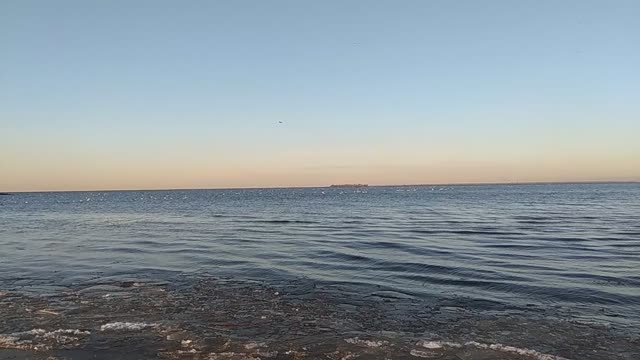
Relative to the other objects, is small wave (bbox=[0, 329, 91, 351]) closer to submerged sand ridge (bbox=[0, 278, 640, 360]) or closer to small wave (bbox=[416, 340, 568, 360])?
submerged sand ridge (bbox=[0, 278, 640, 360])

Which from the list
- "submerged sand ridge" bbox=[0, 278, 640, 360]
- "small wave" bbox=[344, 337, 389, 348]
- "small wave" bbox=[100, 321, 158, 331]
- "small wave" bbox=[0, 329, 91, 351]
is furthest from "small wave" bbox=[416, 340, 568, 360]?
"small wave" bbox=[0, 329, 91, 351]

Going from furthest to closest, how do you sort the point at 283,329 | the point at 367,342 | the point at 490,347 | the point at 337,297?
the point at 337,297 < the point at 283,329 < the point at 367,342 < the point at 490,347

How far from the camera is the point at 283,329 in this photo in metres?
10.5

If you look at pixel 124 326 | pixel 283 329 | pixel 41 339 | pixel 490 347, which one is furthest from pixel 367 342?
pixel 41 339

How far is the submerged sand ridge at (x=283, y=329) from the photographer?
9016 millimetres

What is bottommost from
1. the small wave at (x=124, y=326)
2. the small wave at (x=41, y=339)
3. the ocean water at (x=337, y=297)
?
the ocean water at (x=337, y=297)

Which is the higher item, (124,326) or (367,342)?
(124,326)

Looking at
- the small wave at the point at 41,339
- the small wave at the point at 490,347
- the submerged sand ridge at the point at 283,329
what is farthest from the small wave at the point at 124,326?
the small wave at the point at 490,347

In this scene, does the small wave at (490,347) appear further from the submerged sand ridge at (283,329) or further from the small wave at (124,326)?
the small wave at (124,326)

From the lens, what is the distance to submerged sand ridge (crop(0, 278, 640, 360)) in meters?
9.02

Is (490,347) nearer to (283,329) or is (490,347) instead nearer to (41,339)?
(283,329)

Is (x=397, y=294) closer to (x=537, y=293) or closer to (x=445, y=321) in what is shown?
(x=445, y=321)

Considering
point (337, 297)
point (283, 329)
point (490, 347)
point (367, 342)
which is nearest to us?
point (490, 347)

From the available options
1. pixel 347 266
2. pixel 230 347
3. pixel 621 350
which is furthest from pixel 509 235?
pixel 230 347
